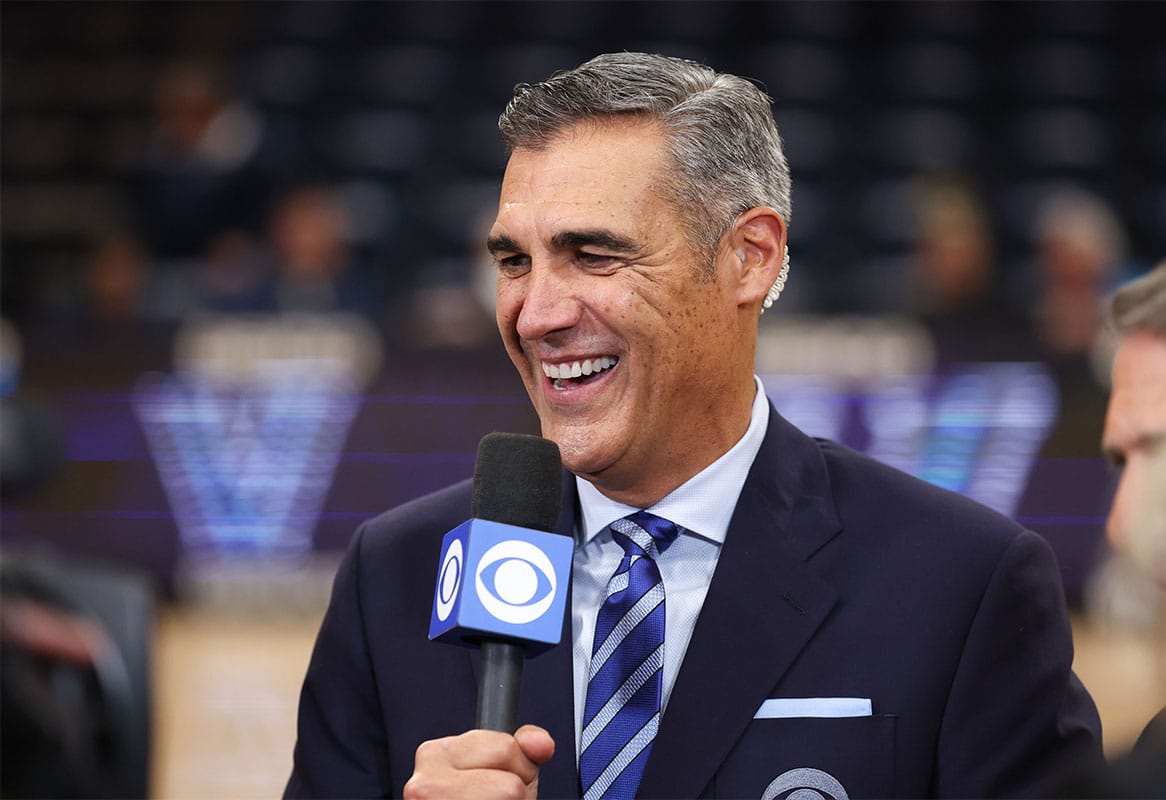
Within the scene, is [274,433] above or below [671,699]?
below

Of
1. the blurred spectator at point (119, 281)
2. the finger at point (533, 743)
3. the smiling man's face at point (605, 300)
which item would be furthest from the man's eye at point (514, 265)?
the blurred spectator at point (119, 281)

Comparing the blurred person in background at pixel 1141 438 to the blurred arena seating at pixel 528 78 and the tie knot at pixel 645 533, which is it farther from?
the blurred arena seating at pixel 528 78

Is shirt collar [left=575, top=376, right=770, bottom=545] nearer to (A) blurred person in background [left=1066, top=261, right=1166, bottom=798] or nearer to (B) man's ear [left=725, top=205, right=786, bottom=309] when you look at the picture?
(B) man's ear [left=725, top=205, right=786, bottom=309]

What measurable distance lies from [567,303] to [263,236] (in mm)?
6016

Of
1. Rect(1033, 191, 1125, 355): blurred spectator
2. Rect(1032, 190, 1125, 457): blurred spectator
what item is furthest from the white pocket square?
Rect(1033, 191, 1125, 355): blurred spectator

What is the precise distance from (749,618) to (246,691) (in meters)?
3.61

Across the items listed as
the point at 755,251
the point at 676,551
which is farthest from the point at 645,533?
the point at 755,251

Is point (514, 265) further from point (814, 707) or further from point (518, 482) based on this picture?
point (814, 707)

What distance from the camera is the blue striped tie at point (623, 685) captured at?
1756 millimetres

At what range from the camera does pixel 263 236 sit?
7.60 meters

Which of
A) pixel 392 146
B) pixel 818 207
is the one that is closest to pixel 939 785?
pixel 818 207

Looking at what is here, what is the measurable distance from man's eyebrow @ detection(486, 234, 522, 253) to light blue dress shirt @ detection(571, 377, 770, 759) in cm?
30

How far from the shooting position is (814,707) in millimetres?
1755

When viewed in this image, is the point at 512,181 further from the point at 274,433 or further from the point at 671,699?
the point at 274,433
